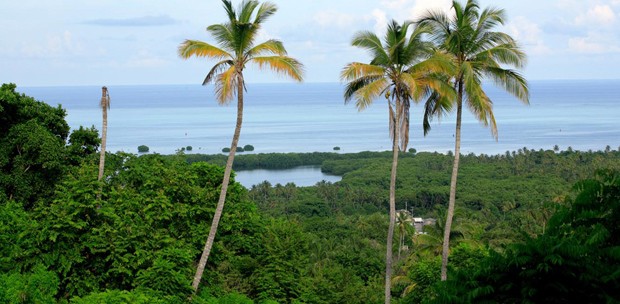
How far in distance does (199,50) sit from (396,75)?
4721 mm

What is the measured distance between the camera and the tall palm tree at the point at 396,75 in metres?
17.3

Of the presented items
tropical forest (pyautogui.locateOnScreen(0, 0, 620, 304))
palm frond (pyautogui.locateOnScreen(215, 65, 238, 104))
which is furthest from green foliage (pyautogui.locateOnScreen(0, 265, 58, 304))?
palm frond (pyautogui.locateOnScreen(215, 65, 238, 104))

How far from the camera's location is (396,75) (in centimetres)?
1778

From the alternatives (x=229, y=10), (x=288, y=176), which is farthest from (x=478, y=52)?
(x=288, y=176)

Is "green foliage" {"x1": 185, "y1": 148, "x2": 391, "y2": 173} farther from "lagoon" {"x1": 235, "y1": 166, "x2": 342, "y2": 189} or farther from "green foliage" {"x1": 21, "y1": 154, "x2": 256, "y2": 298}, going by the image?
"green foliage" {"x1": 21, "y1": 154, "x2": 256, "y2": 298}

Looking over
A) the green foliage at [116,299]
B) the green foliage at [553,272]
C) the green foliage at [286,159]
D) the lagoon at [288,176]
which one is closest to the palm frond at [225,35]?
the green foliage at [116,299]

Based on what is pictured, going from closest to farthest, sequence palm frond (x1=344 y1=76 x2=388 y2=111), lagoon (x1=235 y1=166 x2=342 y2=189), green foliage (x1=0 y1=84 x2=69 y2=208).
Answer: palm frond (x1=344 y1=76 x2=388 y2=111) → green foliage (x1=0 y1=84 x2=69 y2=208) → lagoon (x1=235 y1=166 x2=342 y2=189)

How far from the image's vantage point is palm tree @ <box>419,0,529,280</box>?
55.7ft

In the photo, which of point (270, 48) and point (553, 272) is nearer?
point (553, 272)

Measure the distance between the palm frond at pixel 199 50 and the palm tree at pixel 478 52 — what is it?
494cm

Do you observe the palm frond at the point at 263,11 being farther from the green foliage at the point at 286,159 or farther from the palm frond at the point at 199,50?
the green foliage at the point at 286,159

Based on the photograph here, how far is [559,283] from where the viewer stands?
28.1ft

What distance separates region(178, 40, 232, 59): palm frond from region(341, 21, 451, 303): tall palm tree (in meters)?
3.03

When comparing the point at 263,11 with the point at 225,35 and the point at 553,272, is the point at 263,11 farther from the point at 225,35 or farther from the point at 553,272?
the point at 553,272
